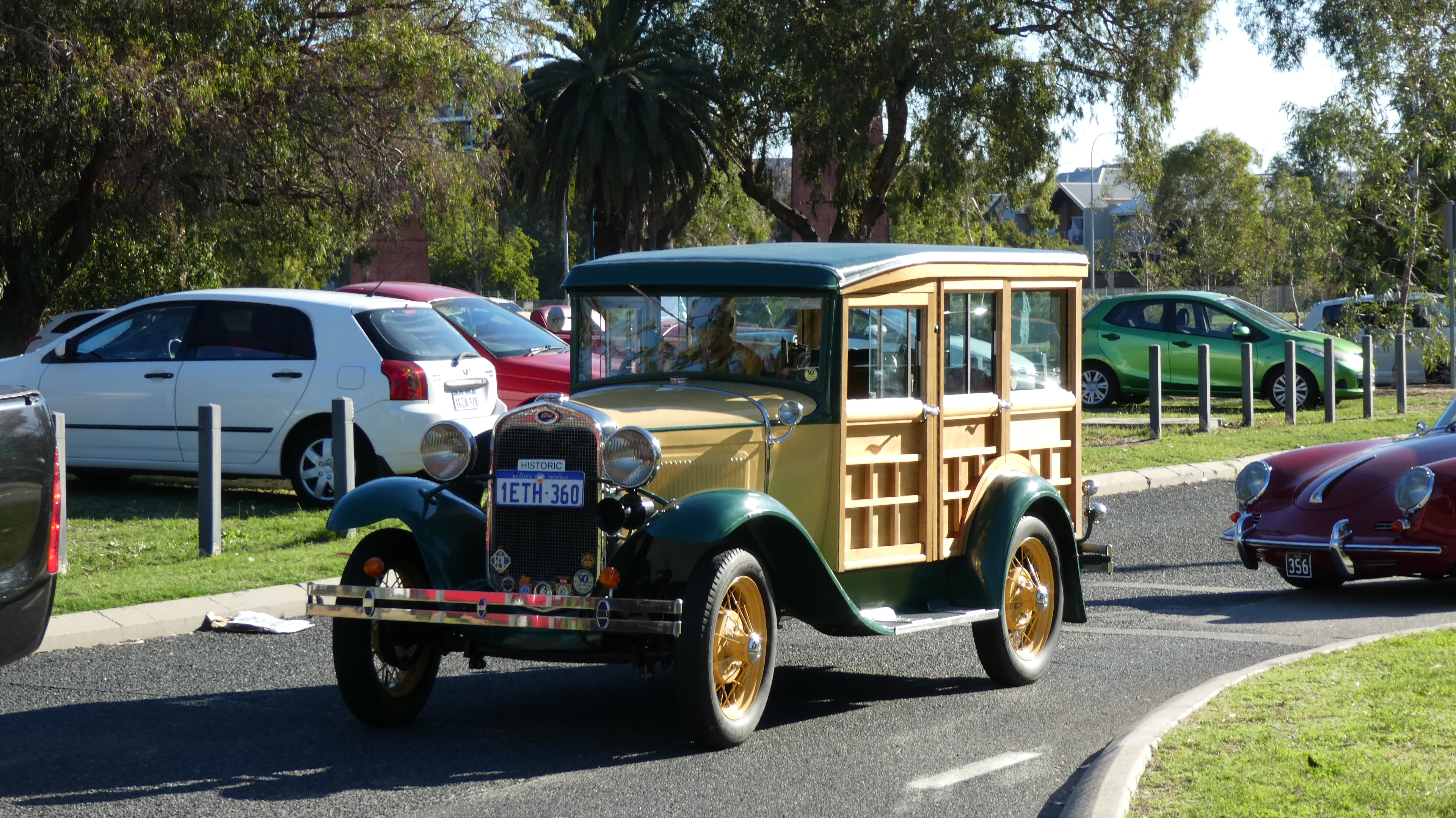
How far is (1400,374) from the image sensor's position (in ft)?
64.1

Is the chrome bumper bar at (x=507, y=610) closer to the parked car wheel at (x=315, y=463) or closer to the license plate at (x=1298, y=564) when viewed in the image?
the license plate at (x=1298, y=564)

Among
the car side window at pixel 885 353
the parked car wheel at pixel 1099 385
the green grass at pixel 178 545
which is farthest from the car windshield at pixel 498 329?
the parked car wheel at pixel 1099 385

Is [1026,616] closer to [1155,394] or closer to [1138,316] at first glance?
[1155,394]

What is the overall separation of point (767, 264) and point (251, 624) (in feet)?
11.8

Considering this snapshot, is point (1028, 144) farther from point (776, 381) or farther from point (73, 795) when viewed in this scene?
point (73, 795)

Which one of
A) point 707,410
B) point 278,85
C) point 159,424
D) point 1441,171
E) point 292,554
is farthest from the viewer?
point 1441,171

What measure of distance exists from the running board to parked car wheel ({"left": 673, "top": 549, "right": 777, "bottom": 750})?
516 millimetres

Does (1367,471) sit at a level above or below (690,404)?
below

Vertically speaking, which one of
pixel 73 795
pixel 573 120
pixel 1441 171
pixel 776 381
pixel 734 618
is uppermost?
pixel 573 120

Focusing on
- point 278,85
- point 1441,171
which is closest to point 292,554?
point 278,85

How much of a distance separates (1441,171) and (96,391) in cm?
1915

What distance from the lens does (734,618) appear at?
5.59 m

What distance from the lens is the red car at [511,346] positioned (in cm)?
1327

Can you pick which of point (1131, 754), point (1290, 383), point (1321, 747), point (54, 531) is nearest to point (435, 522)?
point (54, 531)
